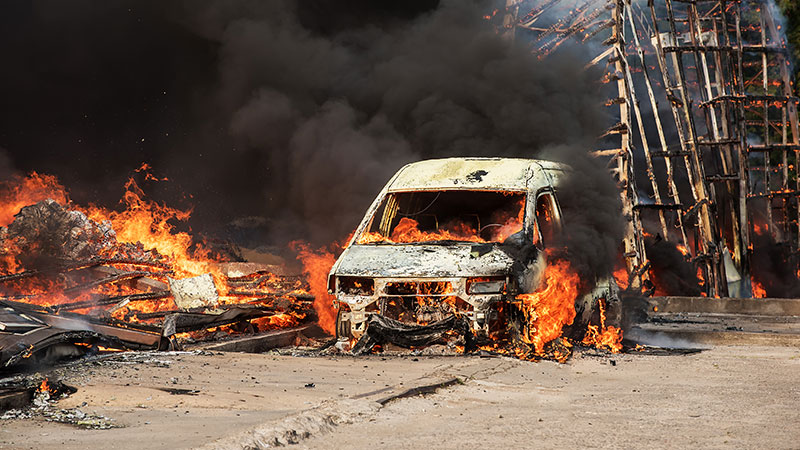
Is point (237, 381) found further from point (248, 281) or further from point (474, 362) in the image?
point (248, 281)

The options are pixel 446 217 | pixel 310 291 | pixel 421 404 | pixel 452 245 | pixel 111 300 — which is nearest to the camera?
pixel 421 404

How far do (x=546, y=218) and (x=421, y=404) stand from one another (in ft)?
15.0

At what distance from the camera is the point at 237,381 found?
20.7 ft

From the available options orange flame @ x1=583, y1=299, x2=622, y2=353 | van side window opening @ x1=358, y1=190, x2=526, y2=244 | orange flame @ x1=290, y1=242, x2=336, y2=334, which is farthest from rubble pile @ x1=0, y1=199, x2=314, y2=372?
orange flame @ x1=583, y1=299, x2=622, y2=353

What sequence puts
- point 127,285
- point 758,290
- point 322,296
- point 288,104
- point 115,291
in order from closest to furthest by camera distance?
point 322,296
point 115,291
point 127,285
point 288,104
point 758,290

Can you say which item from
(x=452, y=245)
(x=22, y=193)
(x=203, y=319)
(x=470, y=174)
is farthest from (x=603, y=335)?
(x=22, y=193)

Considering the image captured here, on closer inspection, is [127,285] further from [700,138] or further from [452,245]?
[700,138]

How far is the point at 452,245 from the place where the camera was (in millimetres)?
8484

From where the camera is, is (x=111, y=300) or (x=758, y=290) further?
(x=758, y=290)

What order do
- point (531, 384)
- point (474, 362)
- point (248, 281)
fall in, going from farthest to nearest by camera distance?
point (248, 281) < point (474, 362) < point (531, 384)

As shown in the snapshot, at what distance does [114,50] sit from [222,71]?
11.8 feet

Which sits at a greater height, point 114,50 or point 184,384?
point 114,50

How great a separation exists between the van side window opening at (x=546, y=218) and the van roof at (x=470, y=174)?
0.31m

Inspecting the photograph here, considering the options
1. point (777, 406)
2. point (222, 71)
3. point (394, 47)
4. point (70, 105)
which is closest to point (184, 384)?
point (777, 406)
